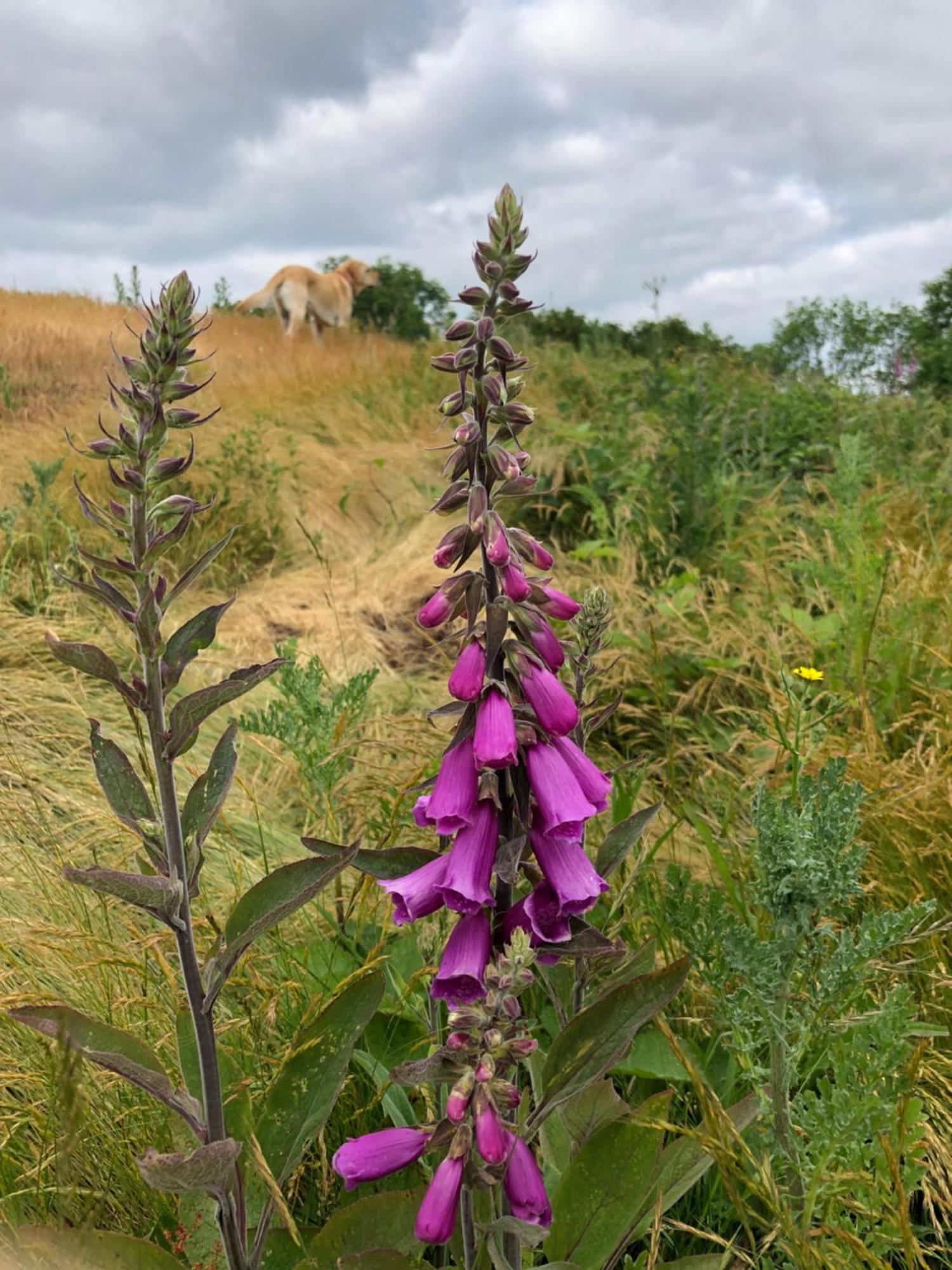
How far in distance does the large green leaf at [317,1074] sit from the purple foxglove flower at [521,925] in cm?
24

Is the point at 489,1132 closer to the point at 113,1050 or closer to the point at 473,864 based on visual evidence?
the point at 473,864

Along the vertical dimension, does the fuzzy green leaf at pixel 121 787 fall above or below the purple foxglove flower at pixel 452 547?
below

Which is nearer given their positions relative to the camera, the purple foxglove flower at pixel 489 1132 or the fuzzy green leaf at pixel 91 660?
the purple foxglove flower at pixel 489 1132

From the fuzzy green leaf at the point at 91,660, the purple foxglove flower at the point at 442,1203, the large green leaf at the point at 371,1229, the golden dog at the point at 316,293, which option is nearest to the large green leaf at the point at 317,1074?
the large green leaf at the point at 371,1229

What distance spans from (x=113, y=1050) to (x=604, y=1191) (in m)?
0.68

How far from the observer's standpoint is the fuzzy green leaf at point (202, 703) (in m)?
1.09

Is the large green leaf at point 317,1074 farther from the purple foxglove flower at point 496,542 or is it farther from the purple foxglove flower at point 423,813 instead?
the purple foxglove flower at point 496,542

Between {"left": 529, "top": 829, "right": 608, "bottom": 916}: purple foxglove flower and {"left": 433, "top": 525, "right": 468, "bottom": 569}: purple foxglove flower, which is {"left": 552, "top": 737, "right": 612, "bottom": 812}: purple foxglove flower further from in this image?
{"left": 433, "top": 525, "right": 468, "bottom": 569}: purple foxglove flower

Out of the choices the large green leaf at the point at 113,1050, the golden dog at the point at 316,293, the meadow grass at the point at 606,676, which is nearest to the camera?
the large green leaf at the point at 113,1050

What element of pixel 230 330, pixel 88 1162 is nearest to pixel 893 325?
pixel 230 330

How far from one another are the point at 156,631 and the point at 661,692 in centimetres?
226

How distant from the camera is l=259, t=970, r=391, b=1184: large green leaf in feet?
4.35

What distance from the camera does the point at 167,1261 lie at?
1240mm

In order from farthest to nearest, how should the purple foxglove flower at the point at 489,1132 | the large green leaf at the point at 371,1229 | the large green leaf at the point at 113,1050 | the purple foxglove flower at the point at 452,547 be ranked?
the large green leaf at the point at 371,1229, the purple foxglove flower at the point at 452,547, the large green leaf at the point at 113,1050, the purple foxglove flower at the point at 489,1132
